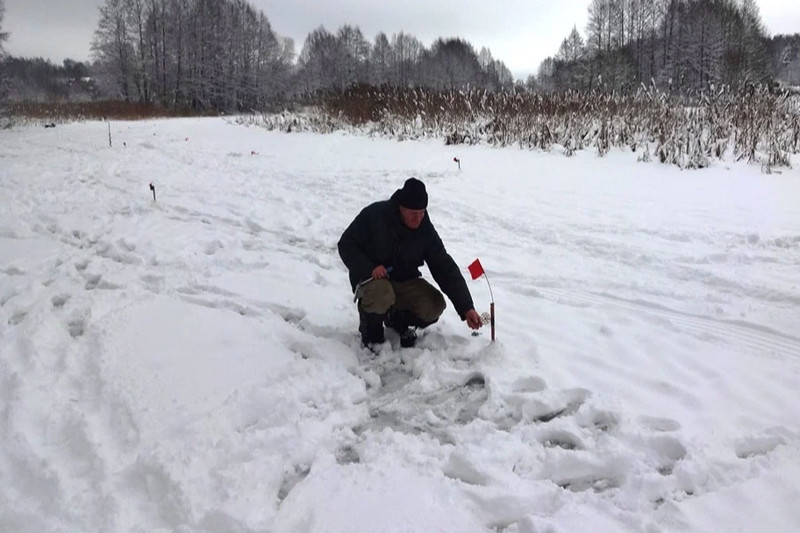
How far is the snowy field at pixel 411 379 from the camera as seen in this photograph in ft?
7.80

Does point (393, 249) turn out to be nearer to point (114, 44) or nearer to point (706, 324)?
point (706, 324)

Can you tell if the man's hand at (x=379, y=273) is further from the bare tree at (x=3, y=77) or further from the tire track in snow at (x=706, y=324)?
the bare tree at (x=3, y=77)

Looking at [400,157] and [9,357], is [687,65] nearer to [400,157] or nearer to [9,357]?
[400,157]

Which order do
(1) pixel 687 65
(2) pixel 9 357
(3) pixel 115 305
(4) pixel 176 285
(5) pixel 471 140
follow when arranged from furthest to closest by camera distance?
1. (1) pixel 687 65
2. (5) pixel 471 140
3. (4) pixel 176 285
4. (3) pixel 115 305
5. (2) pixel 9 357

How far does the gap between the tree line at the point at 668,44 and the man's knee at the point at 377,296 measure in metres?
29.5

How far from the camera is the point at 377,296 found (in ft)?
11.8

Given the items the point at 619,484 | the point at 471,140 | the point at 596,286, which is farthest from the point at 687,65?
the point at 619,484

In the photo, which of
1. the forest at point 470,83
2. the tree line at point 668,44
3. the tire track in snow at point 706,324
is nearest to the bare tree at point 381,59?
the forest at point 470,83

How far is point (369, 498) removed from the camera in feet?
7.96

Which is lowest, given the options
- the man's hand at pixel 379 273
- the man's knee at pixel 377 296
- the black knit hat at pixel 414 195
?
the man's knee at pixel 377 296

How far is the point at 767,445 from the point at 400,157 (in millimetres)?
9903

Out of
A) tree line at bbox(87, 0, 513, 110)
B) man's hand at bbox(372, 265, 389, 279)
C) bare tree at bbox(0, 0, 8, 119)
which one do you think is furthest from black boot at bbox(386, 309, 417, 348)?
tree line at bbox(87, 0, 513, 110)

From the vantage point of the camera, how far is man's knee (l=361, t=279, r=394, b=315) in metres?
3.58

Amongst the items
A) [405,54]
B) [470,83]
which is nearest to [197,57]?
[470,83]
